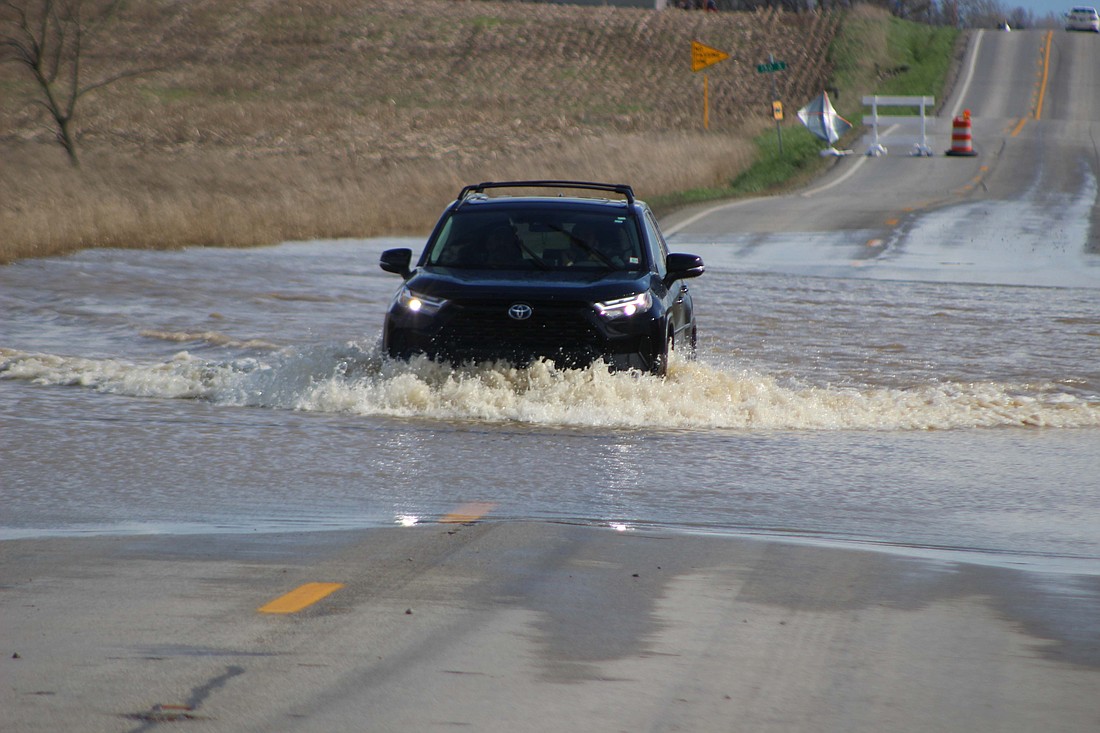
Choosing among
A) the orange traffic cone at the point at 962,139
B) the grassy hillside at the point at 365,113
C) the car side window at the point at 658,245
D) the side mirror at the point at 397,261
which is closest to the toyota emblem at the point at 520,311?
the side mirror at the point at 397,261

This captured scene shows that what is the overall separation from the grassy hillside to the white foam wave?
40.5 ft

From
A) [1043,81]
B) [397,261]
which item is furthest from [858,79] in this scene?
[397,261]

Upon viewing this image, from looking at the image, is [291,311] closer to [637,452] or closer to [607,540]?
[637,452]

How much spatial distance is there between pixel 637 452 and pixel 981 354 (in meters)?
6.65

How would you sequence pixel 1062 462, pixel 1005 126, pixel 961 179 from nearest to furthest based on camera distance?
pixel 1062 462 < pixel 961 179 < pixel 1005 126

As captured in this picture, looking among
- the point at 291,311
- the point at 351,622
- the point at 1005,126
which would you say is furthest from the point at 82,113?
the point at 351,622

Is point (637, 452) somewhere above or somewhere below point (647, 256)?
below

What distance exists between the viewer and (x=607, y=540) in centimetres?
693

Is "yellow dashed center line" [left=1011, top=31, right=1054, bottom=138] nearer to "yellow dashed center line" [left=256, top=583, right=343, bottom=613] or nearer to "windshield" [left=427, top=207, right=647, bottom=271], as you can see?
"windshield" [left=427, top=207, right=647, bottom=271]

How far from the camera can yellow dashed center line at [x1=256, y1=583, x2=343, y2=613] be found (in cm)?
555

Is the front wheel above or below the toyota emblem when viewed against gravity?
below

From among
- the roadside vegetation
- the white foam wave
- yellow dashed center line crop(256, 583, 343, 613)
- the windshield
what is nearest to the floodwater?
the white foam wave

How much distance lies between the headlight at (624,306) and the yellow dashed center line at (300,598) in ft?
17.0

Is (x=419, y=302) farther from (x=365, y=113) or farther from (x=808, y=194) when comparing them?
(x=365, y=113)
